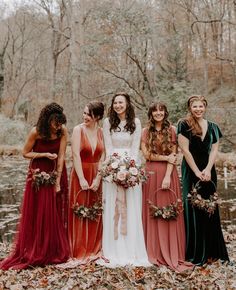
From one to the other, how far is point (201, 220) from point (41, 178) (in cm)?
220

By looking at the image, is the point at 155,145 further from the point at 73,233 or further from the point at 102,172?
the point at 73,233

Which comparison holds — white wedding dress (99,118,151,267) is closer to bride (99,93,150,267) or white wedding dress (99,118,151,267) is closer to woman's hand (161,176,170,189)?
bride (99,93,150,267)

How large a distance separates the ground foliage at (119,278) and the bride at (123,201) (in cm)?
31

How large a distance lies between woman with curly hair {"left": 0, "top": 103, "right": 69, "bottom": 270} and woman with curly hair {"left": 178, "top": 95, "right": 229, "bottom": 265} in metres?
1.66

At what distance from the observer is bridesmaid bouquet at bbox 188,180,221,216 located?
17.9 feet

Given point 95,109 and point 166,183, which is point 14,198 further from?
point 166,183

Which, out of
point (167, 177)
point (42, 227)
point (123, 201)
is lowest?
point (42, 227)

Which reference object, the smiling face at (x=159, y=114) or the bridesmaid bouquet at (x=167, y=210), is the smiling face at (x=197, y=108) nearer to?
the smiling face at (x=159, y=114)

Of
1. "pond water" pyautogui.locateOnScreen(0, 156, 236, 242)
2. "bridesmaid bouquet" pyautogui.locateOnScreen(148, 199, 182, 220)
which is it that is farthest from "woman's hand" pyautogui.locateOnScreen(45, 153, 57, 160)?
"pond water" pyautogui.locateOnScreen(0, 156, 236, 242)

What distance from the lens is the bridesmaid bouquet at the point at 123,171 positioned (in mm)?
5301

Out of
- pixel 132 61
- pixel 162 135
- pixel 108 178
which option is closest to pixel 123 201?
pixel 108 178

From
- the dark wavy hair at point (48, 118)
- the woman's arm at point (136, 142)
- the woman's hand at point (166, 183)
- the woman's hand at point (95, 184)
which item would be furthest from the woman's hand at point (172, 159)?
the dark wavy hair at point (48, 118)

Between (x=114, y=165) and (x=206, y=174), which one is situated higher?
(x=114, y=165)

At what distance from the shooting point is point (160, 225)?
5.61 m
